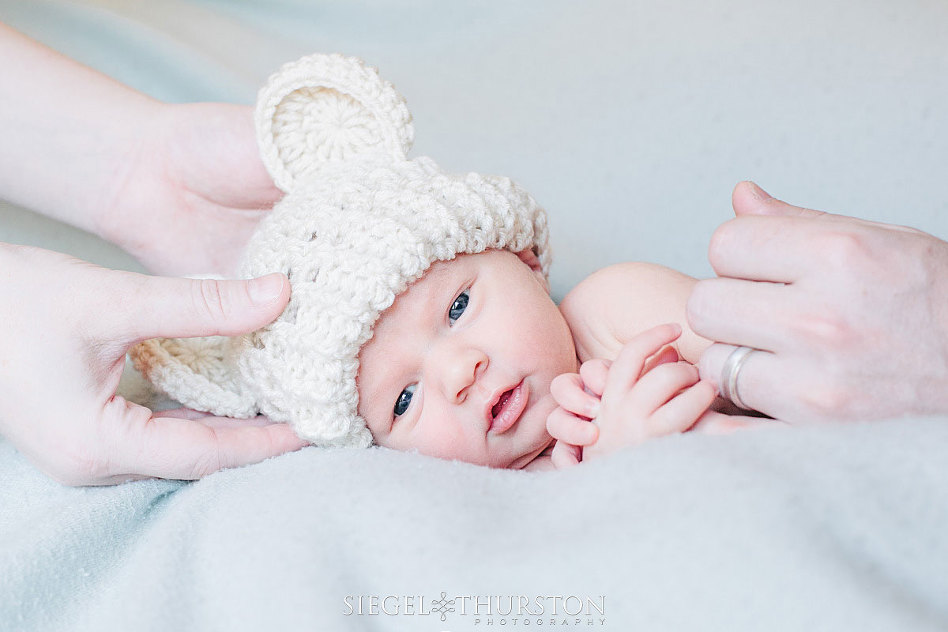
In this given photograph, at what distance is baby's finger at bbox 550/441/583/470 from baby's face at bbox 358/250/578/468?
0.09 meters

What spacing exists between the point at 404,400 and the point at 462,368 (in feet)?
0.44

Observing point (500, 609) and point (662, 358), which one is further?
point (662, 358)

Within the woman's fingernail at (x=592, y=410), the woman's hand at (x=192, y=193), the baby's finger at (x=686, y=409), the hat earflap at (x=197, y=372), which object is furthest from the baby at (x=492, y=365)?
the woman's hand at (x=192, y=193)

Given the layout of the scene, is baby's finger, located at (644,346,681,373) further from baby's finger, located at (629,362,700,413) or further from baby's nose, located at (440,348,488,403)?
baby's nose, located at (440,348,488,403)

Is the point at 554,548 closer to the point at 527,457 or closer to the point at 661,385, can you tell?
the point at 661,385

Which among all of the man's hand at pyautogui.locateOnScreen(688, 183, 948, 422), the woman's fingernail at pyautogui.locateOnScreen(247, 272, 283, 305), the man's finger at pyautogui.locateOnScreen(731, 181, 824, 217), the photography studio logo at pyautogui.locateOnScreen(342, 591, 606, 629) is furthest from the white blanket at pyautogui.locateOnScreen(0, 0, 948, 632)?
the man's finger at pyautogui.locateOnScreen(731, 181, 824, 217)

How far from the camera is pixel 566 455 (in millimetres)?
1051

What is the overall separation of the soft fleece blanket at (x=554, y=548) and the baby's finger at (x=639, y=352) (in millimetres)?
184

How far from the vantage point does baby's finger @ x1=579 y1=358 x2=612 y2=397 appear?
1003 mm

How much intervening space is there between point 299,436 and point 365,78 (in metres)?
0.57

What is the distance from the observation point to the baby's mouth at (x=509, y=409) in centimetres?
112

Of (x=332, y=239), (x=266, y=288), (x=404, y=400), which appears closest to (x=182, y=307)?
(x=266, y=288)

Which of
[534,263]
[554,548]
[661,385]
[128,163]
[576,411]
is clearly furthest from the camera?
[128,163]

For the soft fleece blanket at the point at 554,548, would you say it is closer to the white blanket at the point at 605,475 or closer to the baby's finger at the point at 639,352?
the white blanket at the point at 605,475
